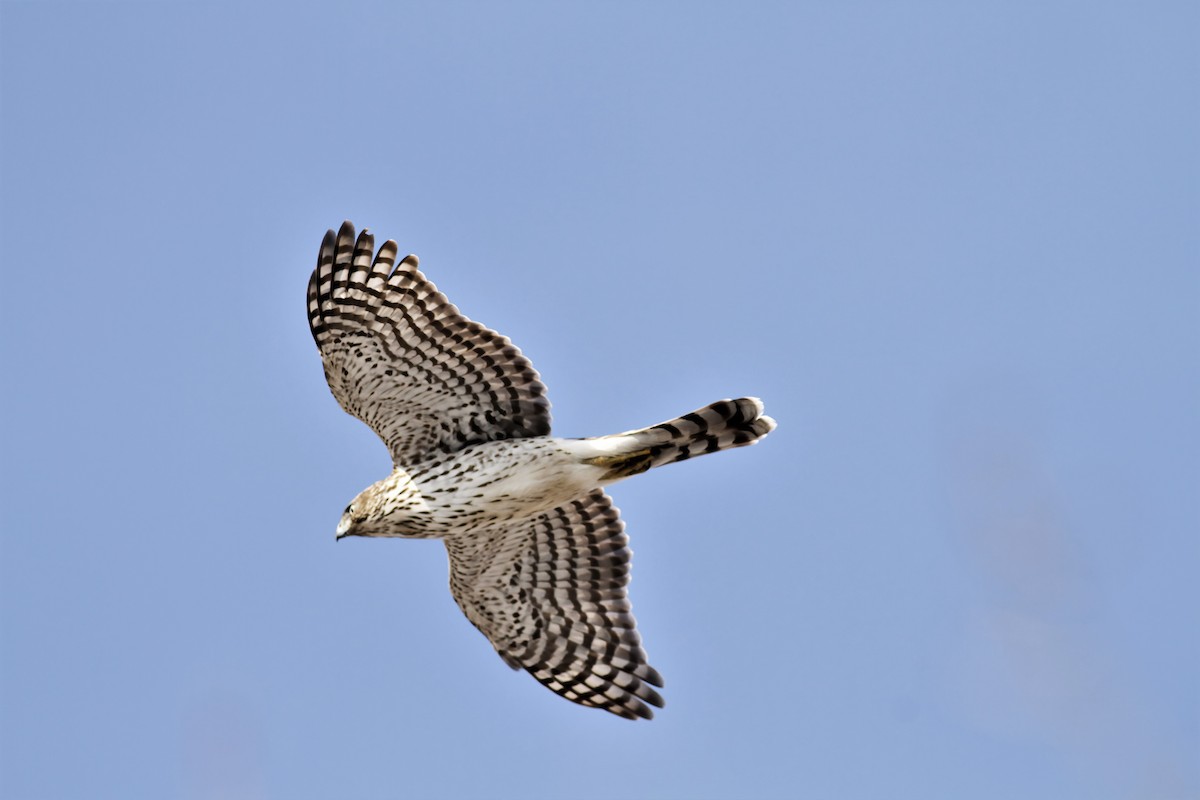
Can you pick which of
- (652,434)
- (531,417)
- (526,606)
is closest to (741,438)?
(652,434)

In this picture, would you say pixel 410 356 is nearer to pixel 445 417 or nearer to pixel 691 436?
pixel 445 417

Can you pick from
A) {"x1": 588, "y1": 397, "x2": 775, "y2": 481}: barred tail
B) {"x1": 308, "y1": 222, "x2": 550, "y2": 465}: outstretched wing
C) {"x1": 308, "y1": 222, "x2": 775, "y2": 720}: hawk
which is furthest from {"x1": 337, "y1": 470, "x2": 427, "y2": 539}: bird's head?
{"x1": 588, "y1": 397, "x2": 775, "y2": 481}: barred tail

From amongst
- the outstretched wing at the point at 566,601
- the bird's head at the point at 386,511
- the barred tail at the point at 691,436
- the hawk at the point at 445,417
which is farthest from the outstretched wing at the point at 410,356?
the outstretched wing at the point at 566,601

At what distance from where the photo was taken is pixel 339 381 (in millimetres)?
12797

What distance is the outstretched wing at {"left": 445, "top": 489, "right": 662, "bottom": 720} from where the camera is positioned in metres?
13.8

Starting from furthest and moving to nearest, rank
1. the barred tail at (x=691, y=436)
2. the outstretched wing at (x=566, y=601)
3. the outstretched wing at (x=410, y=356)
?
the outstretched wing at (x=566, y=601), the barred tail at (x=691, y=436), the outstretched wing at (x=410, y=356)

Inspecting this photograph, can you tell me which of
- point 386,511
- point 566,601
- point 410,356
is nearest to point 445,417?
point 410,356

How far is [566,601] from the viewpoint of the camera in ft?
46.3

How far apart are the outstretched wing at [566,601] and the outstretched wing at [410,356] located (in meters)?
1.24

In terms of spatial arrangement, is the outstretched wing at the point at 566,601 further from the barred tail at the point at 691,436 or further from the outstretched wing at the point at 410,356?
the outstretched wing at the point at 410,356

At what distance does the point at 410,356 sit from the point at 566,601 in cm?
271

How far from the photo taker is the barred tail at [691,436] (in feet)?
41.4

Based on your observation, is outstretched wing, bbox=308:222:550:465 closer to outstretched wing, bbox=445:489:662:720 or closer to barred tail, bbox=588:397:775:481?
barred tail, bbox=588:397:775:481

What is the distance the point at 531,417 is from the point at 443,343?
0.85 metres
